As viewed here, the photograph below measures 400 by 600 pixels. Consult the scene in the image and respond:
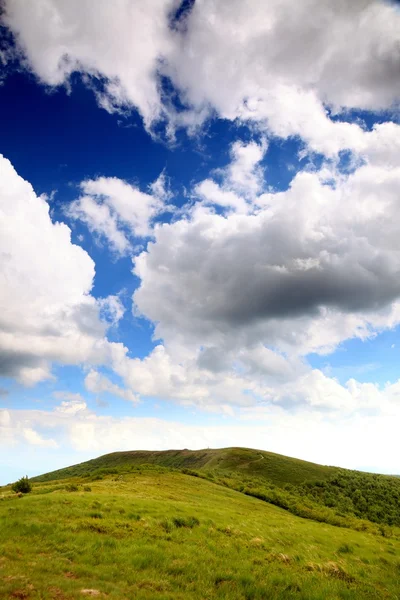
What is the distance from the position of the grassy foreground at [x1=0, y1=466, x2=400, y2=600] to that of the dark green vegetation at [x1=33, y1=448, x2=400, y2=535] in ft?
89.4

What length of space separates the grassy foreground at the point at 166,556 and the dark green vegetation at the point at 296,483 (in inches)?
1073

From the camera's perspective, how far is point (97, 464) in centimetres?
13025

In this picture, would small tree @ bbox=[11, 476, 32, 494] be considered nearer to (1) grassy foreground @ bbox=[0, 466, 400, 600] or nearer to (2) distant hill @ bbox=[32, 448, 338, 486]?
(1) grassy foreground @ bbox=[0, 466, 400, 600]

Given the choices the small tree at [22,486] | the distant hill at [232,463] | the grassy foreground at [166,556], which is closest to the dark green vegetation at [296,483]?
the distant hill at [232,463]

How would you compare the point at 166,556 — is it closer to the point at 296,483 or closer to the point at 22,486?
the point at 22,486

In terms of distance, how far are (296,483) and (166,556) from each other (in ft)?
263

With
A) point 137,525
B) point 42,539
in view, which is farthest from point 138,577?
point 137,525

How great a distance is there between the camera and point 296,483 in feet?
275

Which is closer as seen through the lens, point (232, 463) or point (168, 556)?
point (168, 556)

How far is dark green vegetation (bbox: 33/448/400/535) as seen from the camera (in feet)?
177

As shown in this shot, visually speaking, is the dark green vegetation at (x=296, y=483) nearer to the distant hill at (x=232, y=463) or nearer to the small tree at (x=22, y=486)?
the distant hill at (x=232, y=463)

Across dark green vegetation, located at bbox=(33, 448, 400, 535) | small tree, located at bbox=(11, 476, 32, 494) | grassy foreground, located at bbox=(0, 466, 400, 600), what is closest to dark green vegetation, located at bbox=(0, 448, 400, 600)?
grassy foreground, located at bbox=(0, 466, 400, 600)

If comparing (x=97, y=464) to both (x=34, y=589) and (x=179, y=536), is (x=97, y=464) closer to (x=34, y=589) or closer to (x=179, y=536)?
(x=179, y=536)

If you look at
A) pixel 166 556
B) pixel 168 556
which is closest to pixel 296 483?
pixel 168 556
